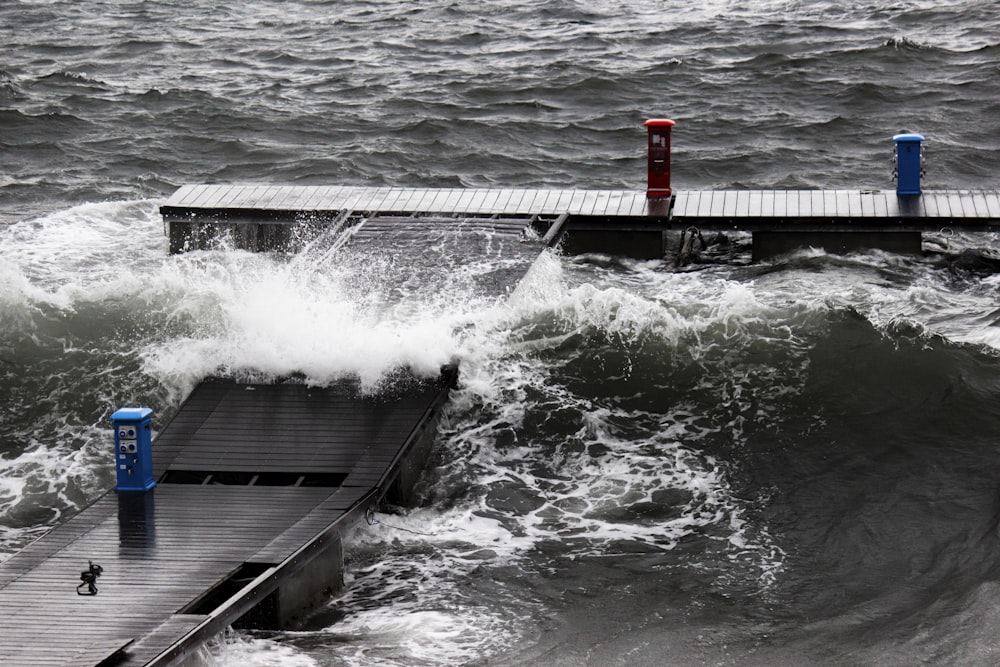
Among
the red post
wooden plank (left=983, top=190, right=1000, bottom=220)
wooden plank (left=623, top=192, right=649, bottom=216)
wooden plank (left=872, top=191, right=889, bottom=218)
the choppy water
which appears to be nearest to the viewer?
the choppy water

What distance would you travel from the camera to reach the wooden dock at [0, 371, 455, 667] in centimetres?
742

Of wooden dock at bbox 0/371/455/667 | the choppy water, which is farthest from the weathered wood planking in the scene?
wooden dock at bbox 0/371/455/667

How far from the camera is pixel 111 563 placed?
27.1 ft

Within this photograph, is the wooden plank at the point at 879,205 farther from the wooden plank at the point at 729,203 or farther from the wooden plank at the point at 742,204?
the wooden plank at the point at 729,203

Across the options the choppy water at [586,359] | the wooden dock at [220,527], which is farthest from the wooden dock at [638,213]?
the wooden dock at [220,527]

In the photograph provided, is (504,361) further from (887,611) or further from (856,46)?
(856,46)

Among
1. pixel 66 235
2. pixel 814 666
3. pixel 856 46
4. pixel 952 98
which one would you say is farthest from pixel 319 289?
pixel 856 46

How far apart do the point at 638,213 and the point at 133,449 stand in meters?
7.19

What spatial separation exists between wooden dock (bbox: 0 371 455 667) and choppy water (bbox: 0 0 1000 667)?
0.30m

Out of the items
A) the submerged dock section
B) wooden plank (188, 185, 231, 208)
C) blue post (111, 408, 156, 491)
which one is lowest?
blue post (111, 408, 156, 491)

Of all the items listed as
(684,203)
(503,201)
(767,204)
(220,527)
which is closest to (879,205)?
(767,204)

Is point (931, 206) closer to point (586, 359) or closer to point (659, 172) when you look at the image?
point (659, 172)

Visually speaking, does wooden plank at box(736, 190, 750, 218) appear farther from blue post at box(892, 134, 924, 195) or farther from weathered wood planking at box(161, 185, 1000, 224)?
blue post at box(892, 134, 924, 195)

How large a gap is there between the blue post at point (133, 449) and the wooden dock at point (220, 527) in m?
0.10
